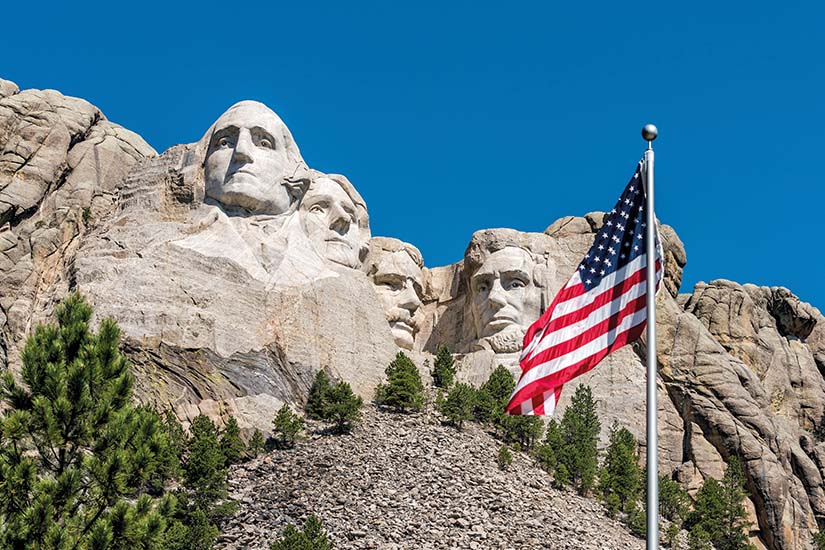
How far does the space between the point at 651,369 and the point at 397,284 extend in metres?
24.6

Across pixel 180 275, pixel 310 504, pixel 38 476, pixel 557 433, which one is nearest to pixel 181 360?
pixel 180 275

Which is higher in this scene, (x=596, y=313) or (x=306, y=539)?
(x=596, y=313)

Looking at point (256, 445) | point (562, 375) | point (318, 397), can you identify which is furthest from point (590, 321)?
point (318, 397)

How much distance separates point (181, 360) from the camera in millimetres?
38469

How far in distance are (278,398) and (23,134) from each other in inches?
378

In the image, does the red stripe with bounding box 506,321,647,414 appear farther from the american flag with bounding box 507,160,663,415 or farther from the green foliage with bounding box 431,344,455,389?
the green foliage with bounding box 431,344,455,389

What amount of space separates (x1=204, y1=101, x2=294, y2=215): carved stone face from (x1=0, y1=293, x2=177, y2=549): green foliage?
13.2 meters

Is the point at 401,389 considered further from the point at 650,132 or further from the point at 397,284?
the point at 650,132

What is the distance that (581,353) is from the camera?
23938 mm

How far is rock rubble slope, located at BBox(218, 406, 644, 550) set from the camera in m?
34.8

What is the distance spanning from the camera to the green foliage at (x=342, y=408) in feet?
128

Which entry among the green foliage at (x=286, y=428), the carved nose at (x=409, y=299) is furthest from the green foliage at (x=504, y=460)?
the carved nose at (x=409, y=299)

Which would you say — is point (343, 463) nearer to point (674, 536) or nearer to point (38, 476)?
point (674, 536)

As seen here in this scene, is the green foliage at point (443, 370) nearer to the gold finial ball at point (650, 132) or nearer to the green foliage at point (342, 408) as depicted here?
the green foliage at point (342, 408)
